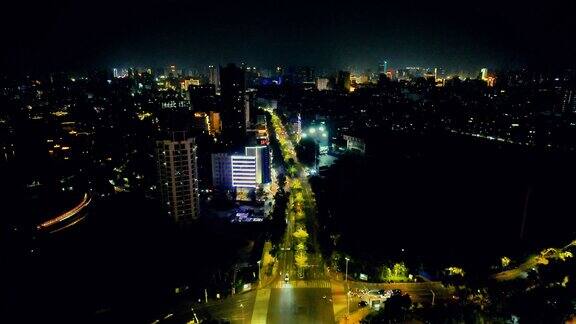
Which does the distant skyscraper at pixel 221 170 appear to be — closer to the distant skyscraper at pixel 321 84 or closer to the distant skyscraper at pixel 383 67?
the distant skyscraper at pixel 321 84

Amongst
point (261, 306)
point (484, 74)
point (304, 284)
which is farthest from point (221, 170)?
point (484, 74)

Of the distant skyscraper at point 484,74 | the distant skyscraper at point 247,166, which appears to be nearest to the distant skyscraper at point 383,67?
the distant skyscraper at point 484,74

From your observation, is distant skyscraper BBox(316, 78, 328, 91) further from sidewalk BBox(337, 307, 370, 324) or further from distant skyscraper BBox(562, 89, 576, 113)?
sidewalk BBox(337, 307, 370, 324)

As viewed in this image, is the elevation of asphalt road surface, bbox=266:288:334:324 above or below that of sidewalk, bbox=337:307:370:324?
above

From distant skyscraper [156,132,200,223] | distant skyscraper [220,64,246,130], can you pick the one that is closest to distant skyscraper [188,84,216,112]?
distant skyscraper [220,64,246,130]

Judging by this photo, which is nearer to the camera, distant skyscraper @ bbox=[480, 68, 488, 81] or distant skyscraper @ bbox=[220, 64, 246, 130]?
distant skyscraper @ bbox=[220, 64, 246, 130]

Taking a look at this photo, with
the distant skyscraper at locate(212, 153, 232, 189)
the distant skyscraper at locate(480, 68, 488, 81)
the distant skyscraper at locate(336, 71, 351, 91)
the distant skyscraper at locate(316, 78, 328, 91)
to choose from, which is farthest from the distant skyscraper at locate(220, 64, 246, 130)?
the distant skyscraper at locate(480, 68, 488, 81)

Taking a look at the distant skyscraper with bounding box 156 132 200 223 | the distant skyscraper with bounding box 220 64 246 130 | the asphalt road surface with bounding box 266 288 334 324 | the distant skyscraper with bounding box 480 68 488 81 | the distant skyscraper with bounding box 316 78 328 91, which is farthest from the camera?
the distant skyscraper with bounding box 316 78 328 91

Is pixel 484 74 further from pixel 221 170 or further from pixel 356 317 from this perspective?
pixel 356 317

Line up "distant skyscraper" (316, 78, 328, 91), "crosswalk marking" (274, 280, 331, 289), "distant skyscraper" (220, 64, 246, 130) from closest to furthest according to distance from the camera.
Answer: "crosswalk marking" (274, 280, 331, 289), "distant skyscraper" (220, 64, 246, 130), "distant skyscraper" (316, 78, 328, 91)

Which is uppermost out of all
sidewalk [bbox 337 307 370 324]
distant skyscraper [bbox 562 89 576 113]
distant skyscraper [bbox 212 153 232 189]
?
distant skyscraper [bbox 562 89 576 113]
